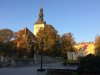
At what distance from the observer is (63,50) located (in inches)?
3378

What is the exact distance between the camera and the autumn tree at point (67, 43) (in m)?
85.6

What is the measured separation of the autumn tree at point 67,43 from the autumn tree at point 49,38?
9.59ft

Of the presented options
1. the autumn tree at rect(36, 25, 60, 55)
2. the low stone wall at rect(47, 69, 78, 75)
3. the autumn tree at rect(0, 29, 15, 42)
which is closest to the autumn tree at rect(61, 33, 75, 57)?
the autumn tree at rect(36, 25, 60, 55)

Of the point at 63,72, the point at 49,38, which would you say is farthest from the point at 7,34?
the point at 63,72

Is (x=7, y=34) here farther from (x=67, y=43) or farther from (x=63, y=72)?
(x=63, y=72)

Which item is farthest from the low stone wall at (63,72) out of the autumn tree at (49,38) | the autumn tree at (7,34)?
the autumn tree at (7,34)

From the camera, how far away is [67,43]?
86.4 m

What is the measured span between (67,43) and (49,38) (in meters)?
8.11

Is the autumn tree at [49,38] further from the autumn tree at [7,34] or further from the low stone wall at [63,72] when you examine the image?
the low stone wall at [63,72]

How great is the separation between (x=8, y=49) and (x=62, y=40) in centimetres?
1849

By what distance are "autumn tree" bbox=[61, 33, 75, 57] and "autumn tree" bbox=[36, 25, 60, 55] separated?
115 inches

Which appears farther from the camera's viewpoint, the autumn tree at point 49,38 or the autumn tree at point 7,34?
the autumn tree at point 7,34

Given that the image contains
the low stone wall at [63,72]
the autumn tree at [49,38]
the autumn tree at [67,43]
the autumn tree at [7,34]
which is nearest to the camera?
the low stone wall at [63,72]

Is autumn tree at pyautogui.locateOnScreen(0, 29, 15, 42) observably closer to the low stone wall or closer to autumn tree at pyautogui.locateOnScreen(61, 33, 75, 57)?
autumn tree at pyautogui.locateOnScreen(61, 33, 75, 57)
